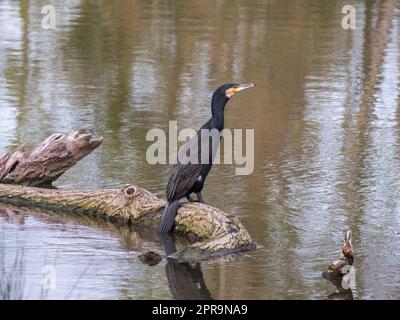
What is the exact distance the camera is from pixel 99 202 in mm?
11227

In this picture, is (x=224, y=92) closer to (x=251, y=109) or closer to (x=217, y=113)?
(x=217, y=113)

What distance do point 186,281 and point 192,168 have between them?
1488 millimetres

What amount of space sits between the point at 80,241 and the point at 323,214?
2.55 m

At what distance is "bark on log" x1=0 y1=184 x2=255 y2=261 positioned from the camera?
10125 mm

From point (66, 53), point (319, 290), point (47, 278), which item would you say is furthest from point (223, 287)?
point (66, 53)

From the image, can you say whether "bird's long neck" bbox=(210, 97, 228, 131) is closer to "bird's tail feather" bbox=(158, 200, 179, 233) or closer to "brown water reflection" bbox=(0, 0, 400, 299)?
"bird's tail feather" bbox=(158, 200, 179, 233)

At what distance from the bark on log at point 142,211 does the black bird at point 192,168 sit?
13cm

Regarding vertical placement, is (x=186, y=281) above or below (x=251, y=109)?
below

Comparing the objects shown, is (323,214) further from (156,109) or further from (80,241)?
(156,109)

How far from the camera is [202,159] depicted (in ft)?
35.2

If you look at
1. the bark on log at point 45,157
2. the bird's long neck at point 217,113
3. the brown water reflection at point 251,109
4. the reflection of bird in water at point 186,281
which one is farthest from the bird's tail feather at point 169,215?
the bark on log at point 45,157

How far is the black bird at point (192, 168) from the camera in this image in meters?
10.6

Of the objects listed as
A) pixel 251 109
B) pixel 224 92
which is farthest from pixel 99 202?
pixel 251 109

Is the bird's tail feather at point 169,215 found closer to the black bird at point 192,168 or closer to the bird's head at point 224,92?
the black bird at point 192,168
